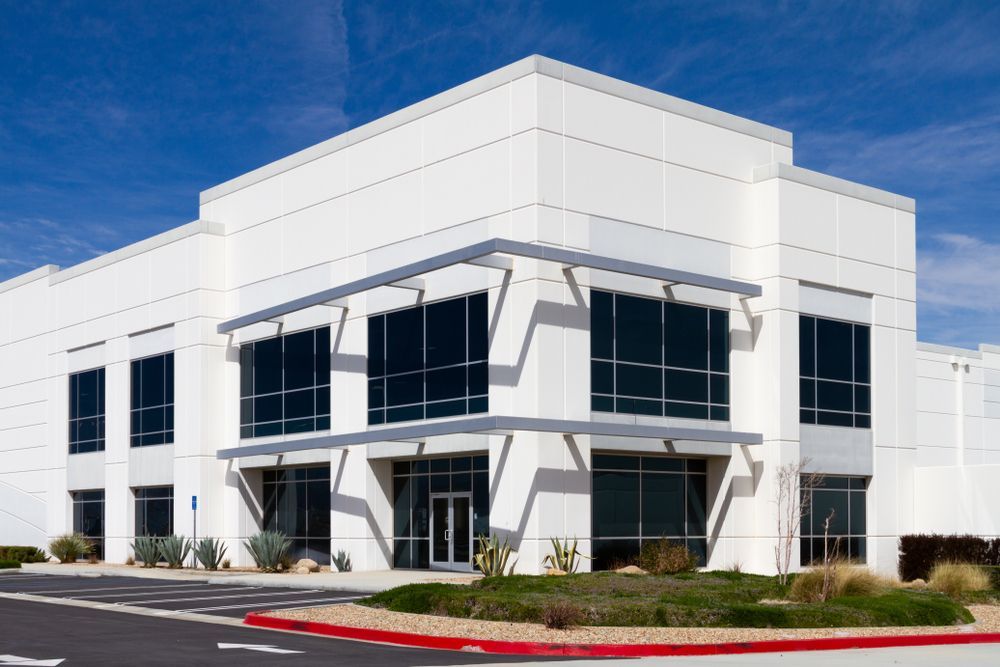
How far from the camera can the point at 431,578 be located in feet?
99.2

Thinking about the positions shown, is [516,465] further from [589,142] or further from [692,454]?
[589,142]

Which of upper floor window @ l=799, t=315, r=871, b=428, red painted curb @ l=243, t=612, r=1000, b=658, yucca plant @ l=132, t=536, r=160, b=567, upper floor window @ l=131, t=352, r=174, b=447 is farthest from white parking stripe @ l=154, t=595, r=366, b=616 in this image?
upper floor window @ l=131, t=352, r=174, b=447

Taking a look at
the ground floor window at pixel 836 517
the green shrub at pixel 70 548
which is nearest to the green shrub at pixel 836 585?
the ground floor window at pixel 836 517

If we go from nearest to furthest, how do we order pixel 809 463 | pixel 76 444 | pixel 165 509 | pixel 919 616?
pixel 919 616 < pixel 809 463 < pixel 165 509 < pixel 76 444

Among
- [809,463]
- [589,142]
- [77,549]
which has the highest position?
[589,142]

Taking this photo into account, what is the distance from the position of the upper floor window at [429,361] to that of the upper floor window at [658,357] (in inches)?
121

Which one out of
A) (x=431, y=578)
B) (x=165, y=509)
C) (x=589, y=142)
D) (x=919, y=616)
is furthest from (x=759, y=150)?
(x=165, y=509)

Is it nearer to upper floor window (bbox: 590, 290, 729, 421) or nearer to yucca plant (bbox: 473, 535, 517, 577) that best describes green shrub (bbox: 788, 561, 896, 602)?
yucca plant (bbox: 473, 535, 517, 577)

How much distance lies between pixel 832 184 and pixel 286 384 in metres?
18.4

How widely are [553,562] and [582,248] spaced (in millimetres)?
8123

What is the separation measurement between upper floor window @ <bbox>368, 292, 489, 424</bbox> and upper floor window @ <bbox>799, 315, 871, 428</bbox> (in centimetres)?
1034

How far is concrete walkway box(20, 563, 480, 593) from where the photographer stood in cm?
2841

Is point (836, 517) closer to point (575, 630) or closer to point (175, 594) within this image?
point (175, 594)

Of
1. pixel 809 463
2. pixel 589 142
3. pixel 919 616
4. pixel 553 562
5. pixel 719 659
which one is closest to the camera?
pixel 719 659
